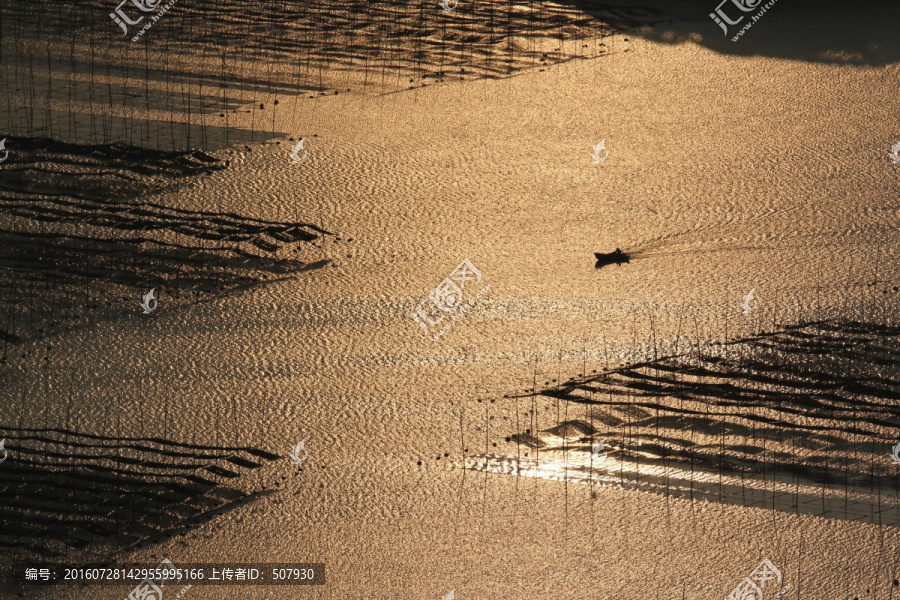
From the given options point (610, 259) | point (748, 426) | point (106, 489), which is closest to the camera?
point (106, 489)

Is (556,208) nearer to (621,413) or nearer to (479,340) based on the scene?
(479,340)

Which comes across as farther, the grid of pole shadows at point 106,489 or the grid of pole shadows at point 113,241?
the grid of pole shadows at point 113,241

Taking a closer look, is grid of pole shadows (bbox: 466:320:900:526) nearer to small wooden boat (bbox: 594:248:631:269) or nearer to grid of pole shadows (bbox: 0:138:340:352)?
small wooden boat (bbox: 594:248:631:269)

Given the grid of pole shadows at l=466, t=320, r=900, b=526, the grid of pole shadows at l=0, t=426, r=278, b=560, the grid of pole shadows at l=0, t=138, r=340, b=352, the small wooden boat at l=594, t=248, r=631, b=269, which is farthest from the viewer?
the small wooden boat at l=594, t=248, r=631, b=269

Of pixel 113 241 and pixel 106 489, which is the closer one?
pixel 106 489

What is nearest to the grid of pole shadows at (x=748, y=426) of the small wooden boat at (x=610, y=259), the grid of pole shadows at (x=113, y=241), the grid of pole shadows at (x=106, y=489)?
the small wooden boat at (x=610, y=259)

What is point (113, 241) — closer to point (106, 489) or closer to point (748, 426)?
point (106, 489)

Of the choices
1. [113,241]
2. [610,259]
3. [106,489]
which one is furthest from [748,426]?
[113,241]

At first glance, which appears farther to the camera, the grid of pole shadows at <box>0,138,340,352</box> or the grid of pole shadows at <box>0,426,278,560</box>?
the grid of pole shadows at <box>0,138,340,352</box>

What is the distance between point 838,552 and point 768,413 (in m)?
0.64

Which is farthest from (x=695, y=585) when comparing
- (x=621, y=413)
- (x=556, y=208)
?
(x=556, y=208)

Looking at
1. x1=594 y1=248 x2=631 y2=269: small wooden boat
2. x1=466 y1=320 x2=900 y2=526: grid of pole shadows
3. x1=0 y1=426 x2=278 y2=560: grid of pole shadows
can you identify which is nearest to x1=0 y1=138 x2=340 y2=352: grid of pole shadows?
x1=0 y1=426 x2=278 y2=560: grid of pole shadows

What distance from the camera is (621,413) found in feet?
14.1

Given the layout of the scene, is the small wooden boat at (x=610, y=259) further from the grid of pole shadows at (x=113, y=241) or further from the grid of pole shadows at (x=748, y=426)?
the grid of pole shadows at (x=113, y=241)
